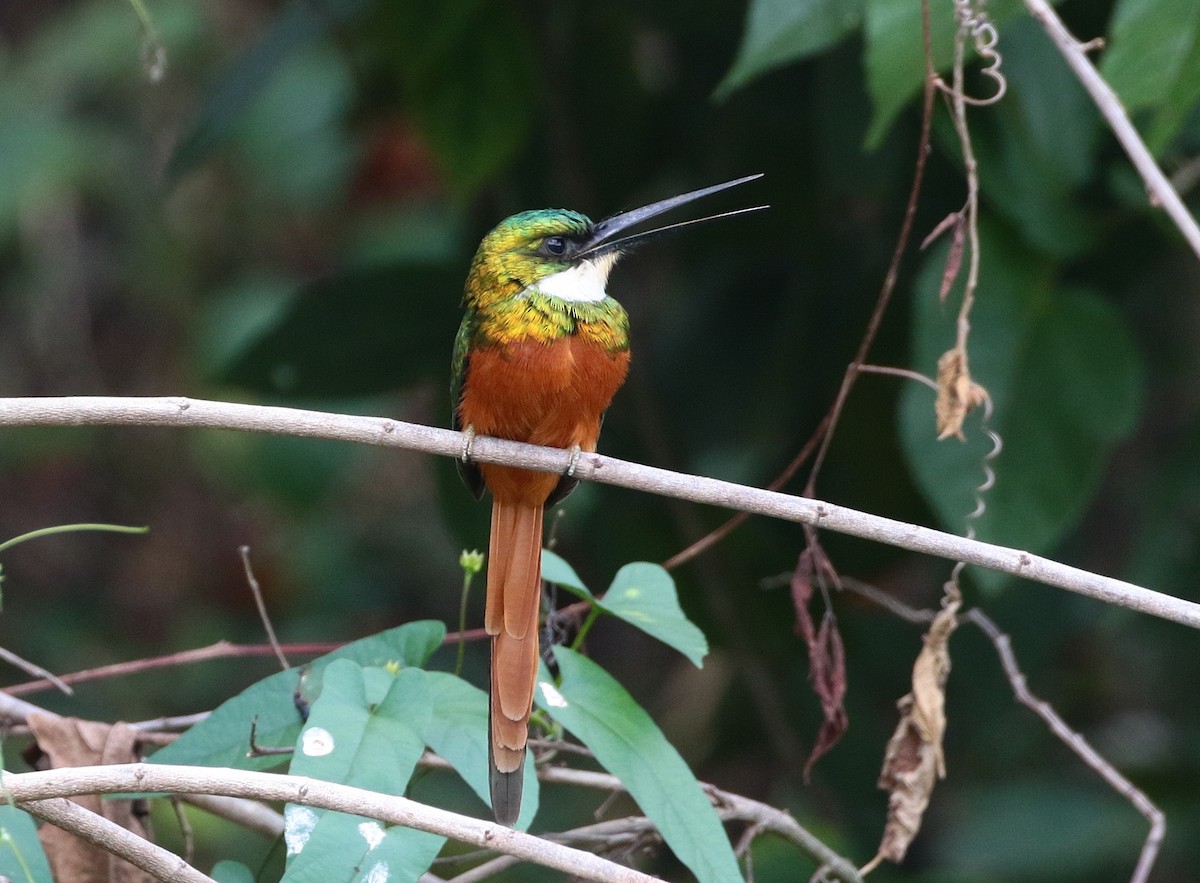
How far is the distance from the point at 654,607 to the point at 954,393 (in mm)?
432

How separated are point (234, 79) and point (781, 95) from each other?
3.59 feet

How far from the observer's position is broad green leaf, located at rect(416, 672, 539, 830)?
4.53 ft

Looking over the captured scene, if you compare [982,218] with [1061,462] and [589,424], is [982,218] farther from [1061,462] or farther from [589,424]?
[589,424]

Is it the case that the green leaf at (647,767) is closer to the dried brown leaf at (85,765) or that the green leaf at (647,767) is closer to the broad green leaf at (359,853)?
the broad green leaf at (359,853)

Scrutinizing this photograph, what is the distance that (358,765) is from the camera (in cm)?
134

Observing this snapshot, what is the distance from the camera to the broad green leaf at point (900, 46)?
187 centimetres

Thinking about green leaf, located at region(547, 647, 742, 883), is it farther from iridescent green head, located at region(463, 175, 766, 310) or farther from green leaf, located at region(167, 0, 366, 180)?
green leaf, located at region(167, 0, 366, 180)

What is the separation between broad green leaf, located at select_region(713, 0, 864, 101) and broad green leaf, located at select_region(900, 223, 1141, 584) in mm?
418

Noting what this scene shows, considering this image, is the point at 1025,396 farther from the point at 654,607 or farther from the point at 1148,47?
the point at 654,607

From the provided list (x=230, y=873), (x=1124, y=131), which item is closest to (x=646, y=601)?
(x=230, y=873)

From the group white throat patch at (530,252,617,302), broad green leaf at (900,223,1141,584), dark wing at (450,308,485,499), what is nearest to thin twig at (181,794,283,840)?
dark wing at (450,308,485,499)

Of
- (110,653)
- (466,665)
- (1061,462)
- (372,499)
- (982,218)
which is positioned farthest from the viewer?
(372,499)

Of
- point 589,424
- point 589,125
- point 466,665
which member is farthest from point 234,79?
point 466,665

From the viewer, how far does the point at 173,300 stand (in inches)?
175
